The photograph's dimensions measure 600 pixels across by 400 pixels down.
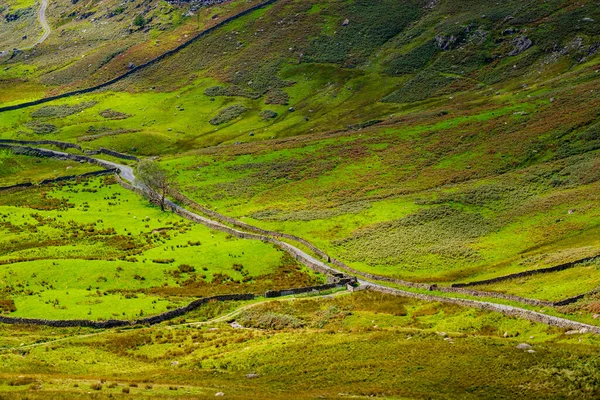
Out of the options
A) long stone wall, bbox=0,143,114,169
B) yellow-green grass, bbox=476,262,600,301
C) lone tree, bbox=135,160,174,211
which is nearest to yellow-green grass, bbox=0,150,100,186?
long stone wall, bbox=0,143,114,169

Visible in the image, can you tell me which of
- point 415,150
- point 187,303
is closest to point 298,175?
point 415,150

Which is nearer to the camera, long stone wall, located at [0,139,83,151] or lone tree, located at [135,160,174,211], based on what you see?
lone tree, located at [135,160,174,211]

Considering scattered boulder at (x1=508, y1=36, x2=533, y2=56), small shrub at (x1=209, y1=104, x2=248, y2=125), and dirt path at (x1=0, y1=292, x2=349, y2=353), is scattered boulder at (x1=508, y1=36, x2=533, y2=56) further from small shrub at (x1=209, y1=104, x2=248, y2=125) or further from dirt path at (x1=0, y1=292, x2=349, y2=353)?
dirt path at (x1=0, y1=292, x2=349, y2=353)

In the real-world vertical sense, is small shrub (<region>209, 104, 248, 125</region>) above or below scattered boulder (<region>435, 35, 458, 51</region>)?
below

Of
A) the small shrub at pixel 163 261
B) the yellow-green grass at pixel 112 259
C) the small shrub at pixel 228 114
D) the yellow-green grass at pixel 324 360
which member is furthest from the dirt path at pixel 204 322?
the small shrub at pixel 228 114

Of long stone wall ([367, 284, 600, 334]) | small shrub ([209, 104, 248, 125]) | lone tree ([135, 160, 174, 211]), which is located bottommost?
long stone wall ([367, 284, 600, 334])

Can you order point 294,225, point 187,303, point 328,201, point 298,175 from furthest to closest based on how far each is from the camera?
point 298,175 < point 328,201 < point 294,225 < point 187,303

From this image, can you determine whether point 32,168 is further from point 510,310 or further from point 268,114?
point 510,310

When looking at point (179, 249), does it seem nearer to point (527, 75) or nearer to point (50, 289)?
point (50, 289)

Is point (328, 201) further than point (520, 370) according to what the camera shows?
Yes

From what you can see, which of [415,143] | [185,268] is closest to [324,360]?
[185,268]

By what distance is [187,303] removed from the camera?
6400 cm

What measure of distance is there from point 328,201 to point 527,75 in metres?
87.3

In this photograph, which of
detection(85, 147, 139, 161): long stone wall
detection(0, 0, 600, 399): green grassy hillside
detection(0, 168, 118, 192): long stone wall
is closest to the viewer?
detection(0, 0, 600, 399): green grassy hillside
